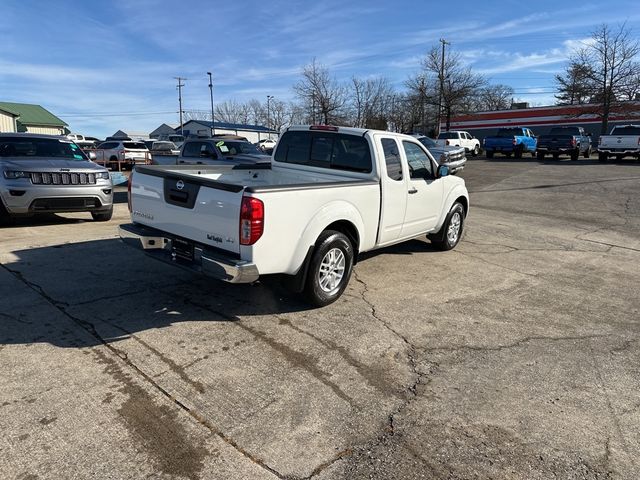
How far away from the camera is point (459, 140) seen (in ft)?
108

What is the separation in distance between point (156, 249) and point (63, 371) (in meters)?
1.60

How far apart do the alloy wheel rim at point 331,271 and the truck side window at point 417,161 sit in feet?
6.05

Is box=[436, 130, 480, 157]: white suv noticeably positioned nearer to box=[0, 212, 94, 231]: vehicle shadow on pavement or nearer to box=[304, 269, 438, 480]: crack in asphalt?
box=[0, 212, 94, 231]: vehicle shadow on pavement

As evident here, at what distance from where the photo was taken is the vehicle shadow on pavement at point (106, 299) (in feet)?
13.6

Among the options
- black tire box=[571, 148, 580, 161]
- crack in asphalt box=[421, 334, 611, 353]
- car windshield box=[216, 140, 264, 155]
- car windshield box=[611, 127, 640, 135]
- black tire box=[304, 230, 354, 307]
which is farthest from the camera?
black tire box=[571, 148, 580, 161]

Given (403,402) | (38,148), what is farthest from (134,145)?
(403,402)

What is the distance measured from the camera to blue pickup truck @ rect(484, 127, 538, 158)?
102ft

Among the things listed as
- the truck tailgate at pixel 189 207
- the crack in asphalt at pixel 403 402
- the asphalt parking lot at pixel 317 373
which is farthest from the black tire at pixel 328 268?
the truck tailgate at pixel 189 207

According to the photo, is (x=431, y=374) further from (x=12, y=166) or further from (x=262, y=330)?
(x=12, y=166)

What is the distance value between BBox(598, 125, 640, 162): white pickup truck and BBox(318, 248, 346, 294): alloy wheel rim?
26.4 meters

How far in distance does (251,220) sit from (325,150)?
2.39 meters

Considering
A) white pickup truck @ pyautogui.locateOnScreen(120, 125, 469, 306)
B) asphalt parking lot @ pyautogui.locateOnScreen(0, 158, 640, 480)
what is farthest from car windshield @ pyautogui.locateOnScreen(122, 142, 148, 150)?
white pickup truck @ pyautogui.locateOnScreen(120, 125, 469, 306)

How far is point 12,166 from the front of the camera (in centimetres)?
784

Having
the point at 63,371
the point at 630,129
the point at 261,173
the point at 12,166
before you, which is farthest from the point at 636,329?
the point at 630,129
